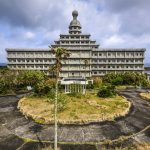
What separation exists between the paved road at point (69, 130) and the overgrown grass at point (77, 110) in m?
1.38

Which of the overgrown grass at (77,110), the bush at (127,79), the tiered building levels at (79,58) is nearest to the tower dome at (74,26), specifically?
the tiered building levels at (79,58)

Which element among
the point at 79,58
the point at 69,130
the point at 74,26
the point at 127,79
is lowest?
the point at 69,130

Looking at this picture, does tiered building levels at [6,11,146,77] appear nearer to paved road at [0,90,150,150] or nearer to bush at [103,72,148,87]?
bush at [103,72,148,87]

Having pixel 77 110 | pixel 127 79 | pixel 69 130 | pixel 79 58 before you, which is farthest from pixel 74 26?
pixel 69 130

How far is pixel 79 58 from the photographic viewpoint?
85.2 meters

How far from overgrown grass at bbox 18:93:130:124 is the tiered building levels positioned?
37150mm

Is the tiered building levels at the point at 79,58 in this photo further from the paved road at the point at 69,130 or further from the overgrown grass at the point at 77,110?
the paved road at the point at 69,130

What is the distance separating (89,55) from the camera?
279 ft

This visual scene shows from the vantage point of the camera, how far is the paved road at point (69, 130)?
30359 millimetres

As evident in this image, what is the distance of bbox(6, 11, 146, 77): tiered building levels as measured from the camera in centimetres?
8556

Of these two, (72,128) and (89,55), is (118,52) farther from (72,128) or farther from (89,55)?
(72,128)

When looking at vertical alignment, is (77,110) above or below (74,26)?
below

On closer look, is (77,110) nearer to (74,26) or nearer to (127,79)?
(127,79)

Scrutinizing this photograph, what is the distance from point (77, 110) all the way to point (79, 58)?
47242 mm
